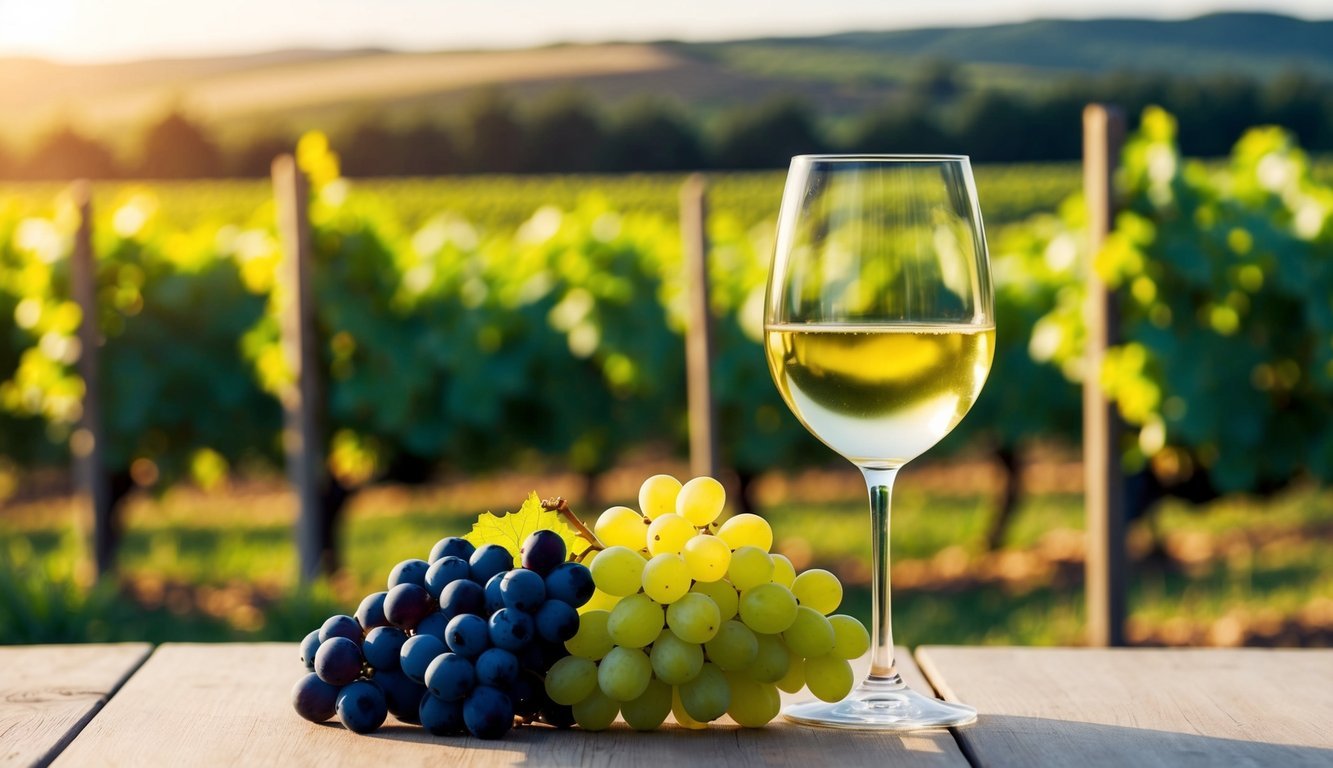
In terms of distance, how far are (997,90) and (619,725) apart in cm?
2335

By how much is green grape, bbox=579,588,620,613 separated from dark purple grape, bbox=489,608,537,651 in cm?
7

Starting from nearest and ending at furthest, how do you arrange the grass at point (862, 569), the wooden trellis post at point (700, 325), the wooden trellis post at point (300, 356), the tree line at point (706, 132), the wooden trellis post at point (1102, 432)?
the wooden trellis post at point (1102, 432), the wooden trellis post at point (700, 325), the wooden trellis post at point (300, 356), the grass at point (862, 569), the tree line at point (706, 132)

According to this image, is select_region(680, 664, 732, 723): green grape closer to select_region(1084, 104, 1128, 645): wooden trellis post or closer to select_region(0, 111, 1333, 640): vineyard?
select_region(1084, 104, 1128, 645): wooden trellis post

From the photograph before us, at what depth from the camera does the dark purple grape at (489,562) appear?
4.14ft

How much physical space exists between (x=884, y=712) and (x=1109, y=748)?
0.60ft

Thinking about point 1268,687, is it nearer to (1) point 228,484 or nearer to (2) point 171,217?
(1) point 228,484

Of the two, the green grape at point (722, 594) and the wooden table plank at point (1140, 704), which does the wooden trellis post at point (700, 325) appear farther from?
the green grape at point (722, 594)

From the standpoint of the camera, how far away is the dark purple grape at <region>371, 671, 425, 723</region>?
1.25 meters

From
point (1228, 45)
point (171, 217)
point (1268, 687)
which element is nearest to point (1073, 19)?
point (1228, 45)

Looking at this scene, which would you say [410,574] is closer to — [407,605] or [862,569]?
[407,605]

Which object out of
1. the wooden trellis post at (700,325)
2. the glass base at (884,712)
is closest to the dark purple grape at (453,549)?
the glass base at (884,712)

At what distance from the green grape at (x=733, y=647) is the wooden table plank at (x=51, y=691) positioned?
538 millimetres

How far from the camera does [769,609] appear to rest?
48.1 inches

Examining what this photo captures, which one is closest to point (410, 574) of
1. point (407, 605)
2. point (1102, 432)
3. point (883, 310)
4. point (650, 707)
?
point (407, 605)
